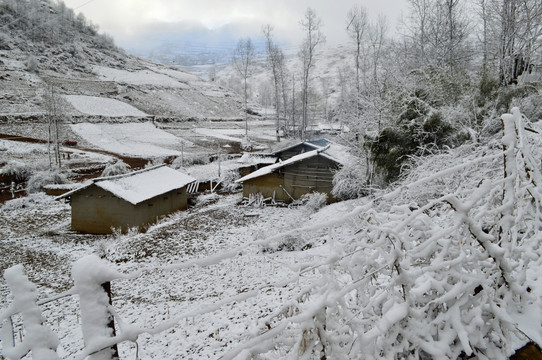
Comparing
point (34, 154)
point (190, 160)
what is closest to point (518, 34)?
point (190, 160)

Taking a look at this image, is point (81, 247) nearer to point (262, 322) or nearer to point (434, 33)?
point (262, 322)

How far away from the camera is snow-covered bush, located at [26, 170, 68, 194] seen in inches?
968

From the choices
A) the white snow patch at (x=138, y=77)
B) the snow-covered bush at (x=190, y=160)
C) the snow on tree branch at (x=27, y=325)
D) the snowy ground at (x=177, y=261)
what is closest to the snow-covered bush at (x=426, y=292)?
the snowy ground at (x=177, y=261)

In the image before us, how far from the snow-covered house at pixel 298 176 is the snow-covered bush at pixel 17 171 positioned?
2015cm

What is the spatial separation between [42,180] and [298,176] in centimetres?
2126

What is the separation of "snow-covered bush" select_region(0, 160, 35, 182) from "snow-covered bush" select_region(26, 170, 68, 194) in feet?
4.77

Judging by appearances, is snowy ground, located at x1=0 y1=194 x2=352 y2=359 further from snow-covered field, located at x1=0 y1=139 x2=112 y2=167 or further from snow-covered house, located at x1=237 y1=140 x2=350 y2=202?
snow-covered field, located at x1=0 y1=139 x2=112 y2=167

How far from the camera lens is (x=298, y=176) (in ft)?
74.3

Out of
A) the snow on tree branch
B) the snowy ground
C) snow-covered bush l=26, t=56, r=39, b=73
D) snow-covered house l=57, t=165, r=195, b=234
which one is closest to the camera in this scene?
the snow on tree branch

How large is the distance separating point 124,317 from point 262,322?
883cm

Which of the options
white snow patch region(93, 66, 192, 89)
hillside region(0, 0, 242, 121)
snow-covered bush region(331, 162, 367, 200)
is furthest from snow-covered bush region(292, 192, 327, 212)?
white snow patch region(93, 66, 192, 89)

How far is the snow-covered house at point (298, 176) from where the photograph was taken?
21.8 metres

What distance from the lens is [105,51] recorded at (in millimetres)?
85062

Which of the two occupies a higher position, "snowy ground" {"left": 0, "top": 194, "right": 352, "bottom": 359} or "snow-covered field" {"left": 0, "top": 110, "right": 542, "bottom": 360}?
"snow-covered field" {"left": 0, "top": 110, "right": 542, "bottom": 360}
